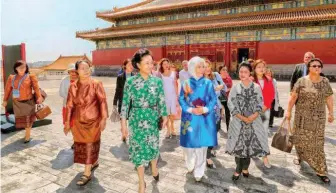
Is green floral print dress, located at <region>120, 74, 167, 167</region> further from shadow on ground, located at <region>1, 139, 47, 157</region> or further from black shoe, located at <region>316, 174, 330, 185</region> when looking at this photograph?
shadow on ground, located at <region>1, 139, 47, 157</region>

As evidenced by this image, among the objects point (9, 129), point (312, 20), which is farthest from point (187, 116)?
point (312, 20)

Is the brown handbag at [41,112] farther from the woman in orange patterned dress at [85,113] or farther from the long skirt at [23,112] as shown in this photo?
the woman in orange patterned dress at [85,113]

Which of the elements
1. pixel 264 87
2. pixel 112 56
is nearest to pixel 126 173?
pixel 264 87

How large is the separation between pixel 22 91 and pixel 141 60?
124 inches

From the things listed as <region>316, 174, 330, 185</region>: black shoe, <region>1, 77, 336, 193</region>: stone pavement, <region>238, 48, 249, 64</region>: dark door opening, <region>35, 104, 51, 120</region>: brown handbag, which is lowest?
<region>1, 77, 336, 193</region>: stone pavement

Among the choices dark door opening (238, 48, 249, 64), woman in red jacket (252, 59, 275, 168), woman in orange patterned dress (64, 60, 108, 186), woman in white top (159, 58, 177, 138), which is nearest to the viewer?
woman in orange patterned dress (64, 60, 108, 186)

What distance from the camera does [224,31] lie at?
20.6m

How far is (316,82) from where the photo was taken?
316cm

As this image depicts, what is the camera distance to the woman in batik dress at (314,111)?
3121mm

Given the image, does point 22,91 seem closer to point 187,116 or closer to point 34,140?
point 34,140

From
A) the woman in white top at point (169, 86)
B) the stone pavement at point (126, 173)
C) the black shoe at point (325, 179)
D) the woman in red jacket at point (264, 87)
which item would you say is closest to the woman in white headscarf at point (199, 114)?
the stone pavement at point (126, 173)

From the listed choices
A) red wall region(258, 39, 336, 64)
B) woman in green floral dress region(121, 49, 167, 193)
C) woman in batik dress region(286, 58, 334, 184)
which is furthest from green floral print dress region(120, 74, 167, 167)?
red wall region(258, 39, 336, 64)

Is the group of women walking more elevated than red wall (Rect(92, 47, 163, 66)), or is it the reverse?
red wall (Rect(92, 47, 163, 66))

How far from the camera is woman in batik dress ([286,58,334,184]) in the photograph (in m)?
3.12
